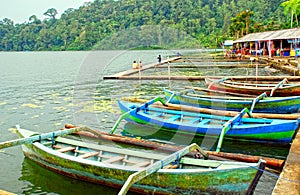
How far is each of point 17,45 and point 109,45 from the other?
410 feet

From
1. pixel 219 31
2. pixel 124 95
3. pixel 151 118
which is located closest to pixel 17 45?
pixel 219 31

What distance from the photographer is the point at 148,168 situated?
555 cm

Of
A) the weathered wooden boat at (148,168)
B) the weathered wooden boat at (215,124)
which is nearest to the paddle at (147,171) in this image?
the weathered wooden boat at (148,168)

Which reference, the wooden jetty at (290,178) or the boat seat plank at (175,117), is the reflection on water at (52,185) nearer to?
the wooden jetty at (290,178)

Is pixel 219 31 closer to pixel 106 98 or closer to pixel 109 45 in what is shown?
pixel 106 98

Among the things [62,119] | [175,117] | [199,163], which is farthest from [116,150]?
[62,119]

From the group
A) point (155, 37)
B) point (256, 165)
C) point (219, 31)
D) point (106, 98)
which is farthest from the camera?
point (219, 31)

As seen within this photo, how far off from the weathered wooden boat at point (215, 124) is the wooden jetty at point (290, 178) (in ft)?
5.95

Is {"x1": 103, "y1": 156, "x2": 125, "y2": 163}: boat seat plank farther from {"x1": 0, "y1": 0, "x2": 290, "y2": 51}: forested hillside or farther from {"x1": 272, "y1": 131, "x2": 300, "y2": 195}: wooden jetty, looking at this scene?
{"x1": 0, "y1": 0, "x2": 290, "y2": 51}: forested hillside

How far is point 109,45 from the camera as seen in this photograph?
36.0 ft

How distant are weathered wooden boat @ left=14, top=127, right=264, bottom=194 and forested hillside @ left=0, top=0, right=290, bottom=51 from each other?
8753 mm

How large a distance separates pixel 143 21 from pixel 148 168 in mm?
14877

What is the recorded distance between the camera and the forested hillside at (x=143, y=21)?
21386mm

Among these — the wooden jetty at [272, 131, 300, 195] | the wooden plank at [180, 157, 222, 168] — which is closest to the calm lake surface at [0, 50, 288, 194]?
the wooden jetty at [272, 131, 300, 195]
